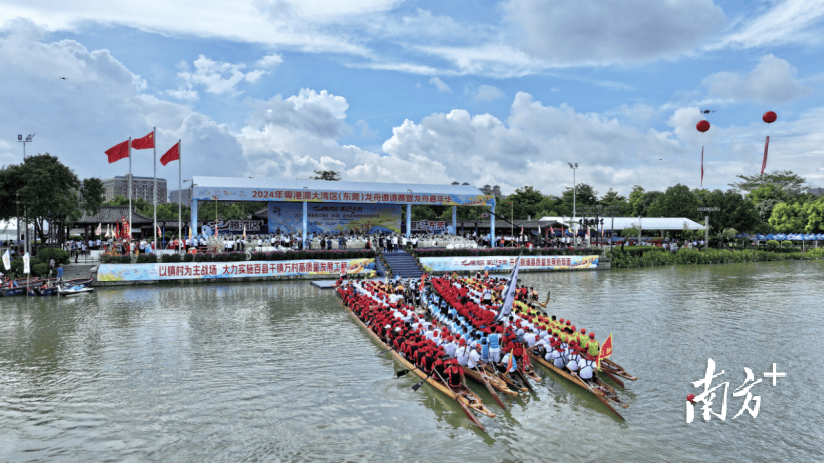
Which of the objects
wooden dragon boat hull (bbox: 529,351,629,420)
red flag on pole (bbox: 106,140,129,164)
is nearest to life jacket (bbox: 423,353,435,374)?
wooden dragon boat hull (bbox: 529,351,629,420)

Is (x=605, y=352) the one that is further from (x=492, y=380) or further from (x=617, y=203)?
(x=617, y=203)

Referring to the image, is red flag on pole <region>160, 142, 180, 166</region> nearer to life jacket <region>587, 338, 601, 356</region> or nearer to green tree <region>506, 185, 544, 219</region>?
life jacket <region>587, 338, 601, 356</region>

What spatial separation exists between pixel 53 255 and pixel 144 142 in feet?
26.0

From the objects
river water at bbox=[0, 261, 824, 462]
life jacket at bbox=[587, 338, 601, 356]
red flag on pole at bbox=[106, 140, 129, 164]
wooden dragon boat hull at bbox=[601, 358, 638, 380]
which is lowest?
river water at bbox=[0, 261, 824, 462]

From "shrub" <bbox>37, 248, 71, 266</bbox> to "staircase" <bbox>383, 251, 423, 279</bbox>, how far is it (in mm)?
18341

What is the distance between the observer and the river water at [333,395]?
30.9 ft

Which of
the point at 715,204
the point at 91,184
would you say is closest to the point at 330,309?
the point at 91,184

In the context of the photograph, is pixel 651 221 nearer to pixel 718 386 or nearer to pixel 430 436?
pixel 718 386

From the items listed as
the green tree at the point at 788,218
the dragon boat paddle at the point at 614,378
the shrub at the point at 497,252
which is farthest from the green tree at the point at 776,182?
the dragon boat paddle at the point at 614,378

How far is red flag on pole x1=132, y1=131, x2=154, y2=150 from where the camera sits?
31.1m

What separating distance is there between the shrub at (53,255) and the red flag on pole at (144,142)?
284 inches

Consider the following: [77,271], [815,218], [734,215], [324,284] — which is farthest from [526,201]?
[77,271]

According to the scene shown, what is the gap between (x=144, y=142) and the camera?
103 ft

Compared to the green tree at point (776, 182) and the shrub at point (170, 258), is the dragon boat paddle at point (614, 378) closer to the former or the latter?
the shrub at point (170, 258)
